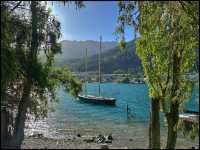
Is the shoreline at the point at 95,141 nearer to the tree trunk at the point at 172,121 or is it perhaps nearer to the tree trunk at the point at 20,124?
the tree trunk at the point at 20,124

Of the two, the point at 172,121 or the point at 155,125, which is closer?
the point at 172,121

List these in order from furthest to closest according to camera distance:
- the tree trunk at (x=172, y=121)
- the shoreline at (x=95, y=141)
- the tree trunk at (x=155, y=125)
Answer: the shoreline at (x=95, y=141) → the tree trunk at (x=155, y=125) → the tree trunk at (x=172, y=121)

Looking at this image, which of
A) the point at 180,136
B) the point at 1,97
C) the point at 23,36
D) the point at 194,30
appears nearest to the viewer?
the point at 194,30

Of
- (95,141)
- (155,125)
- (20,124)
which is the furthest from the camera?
(95,141)

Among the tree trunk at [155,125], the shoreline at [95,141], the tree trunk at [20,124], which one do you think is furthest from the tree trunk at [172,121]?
the shoreline at [95,141]

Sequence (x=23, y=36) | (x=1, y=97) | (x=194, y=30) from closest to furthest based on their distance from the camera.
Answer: (x=194, y=30) < (x=1, y=97) < (x=23, y=36)

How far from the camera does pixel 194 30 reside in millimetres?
17297

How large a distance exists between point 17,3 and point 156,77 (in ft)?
23.0

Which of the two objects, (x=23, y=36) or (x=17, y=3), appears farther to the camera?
(x=23, y=36)

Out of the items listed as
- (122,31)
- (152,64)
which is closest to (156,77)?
(152,64)

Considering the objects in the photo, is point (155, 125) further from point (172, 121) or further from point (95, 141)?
point (95, 141)

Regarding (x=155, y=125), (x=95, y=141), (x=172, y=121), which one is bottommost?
(x=95, y=141)

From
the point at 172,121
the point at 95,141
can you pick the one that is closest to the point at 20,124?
the point at 172,121

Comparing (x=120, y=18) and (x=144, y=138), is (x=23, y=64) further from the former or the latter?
(x=144, y=138)
